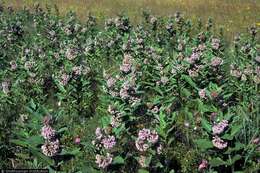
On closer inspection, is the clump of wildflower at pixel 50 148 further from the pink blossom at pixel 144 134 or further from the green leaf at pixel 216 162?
the green leaf at pixel 216 162

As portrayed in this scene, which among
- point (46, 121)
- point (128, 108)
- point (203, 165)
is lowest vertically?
point (203, 165)

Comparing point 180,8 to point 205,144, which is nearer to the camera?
point 205,144

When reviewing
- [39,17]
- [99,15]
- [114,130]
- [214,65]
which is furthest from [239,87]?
[99,15]

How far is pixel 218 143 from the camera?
5.86 meters

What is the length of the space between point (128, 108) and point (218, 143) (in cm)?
156

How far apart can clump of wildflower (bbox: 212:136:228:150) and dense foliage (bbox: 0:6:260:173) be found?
0.01m

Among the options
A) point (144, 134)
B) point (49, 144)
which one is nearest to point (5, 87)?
point (49, 144)

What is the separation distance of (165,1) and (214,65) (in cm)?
1414

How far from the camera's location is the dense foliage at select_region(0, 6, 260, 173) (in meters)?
5.83

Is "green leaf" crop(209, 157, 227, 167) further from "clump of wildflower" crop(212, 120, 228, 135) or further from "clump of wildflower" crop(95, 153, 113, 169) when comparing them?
"clump of wildflower" crop(95, 153, 113, 169)

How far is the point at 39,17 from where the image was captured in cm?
1430

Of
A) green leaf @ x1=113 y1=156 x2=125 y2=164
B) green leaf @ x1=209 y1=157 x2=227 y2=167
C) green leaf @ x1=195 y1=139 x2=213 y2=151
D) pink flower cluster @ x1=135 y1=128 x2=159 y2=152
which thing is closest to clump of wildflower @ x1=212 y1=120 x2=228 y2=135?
green leaf @ x1=195 y1=139 x2=213 y2=151

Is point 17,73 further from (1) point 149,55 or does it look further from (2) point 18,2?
(2) point 18,2

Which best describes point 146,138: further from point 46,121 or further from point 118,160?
point 46,121
